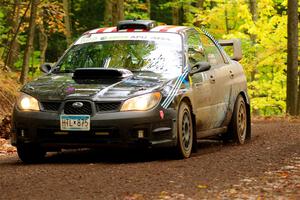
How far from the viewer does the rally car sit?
26.7 feet

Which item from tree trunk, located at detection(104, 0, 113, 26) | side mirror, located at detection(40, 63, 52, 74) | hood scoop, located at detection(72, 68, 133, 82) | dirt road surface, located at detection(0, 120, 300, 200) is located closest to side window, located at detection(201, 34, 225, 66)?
dirt road surface, located at detection(0, 120, 300, 200)

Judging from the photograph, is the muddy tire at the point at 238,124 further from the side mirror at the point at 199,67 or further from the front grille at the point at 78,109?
the front grille at the point at 78,109

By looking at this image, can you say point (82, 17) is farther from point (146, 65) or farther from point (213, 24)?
point (146, 65)

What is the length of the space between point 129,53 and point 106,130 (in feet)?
5.40

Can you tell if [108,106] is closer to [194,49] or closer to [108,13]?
[194,49]

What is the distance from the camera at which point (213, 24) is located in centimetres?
3272

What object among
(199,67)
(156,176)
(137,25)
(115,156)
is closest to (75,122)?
(115,156)

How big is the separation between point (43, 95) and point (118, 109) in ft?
3.00

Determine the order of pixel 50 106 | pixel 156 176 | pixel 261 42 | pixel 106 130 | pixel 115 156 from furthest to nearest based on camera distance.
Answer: pixel 261 42
pixel 115 156
pixel 50 106
pixel 106 130
pixel 156 176

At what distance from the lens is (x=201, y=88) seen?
9508 millimetres

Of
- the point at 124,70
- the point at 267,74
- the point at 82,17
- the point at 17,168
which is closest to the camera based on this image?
the point at 17,168

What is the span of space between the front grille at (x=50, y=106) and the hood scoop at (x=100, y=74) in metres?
0.57

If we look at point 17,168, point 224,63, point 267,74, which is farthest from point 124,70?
point 267,74

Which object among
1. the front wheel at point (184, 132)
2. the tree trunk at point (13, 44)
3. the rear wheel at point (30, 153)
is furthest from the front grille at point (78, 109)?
the tree trunk at point (13, 44)
